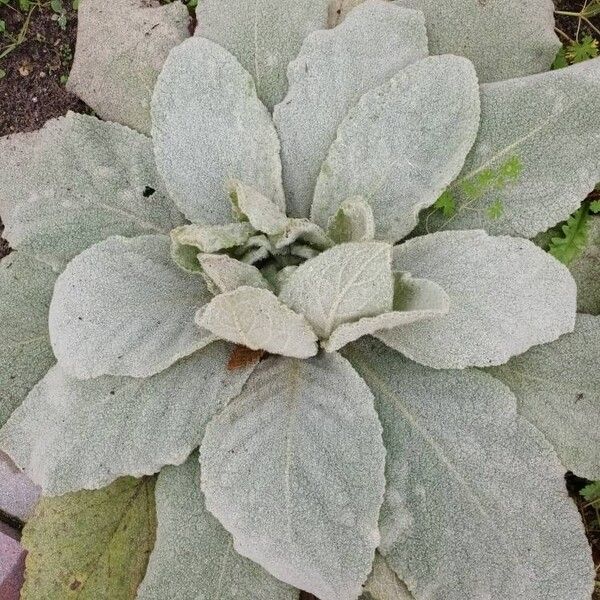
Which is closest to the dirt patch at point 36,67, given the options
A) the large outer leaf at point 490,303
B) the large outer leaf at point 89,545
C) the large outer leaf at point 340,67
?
the large outer leaf at point 340,67

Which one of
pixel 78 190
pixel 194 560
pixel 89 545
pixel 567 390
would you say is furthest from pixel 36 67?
pixel 567 390

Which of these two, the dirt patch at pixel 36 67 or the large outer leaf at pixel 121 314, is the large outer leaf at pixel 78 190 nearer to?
the large outer leaf at pixel 121 314

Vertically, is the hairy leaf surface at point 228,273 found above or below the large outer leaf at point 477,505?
above

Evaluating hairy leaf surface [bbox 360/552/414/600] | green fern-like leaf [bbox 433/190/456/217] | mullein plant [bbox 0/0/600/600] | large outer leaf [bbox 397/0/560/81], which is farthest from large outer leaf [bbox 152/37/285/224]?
hairy leaf surface [bbox 360/552/414/600]

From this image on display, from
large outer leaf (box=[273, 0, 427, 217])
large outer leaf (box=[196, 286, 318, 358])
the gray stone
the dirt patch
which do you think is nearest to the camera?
large outer leaf (box=[196, 286, 318, 358])

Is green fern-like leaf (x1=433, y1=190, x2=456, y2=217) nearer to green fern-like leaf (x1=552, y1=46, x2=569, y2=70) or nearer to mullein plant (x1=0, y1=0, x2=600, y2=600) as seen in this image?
mullein plant (x1=0, y1=0, x2=600, y2=600)

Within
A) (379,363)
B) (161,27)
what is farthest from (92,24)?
(379,363)

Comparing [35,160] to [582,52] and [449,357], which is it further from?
[582,52]
